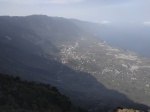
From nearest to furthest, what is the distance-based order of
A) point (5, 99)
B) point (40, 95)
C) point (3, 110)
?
point (3, 110), point (5, 99), point (40, 95)

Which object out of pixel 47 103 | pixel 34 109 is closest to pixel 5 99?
pixel 34 109

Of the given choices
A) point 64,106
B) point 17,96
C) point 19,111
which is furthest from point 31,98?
point 19,111

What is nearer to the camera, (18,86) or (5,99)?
(5,99)

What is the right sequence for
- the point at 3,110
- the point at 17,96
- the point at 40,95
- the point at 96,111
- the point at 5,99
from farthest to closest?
the point at 96,111 < the point at 40,95 < the point at 17,96 < the point at 5,99 < the point at 3,110

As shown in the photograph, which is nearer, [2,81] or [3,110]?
[3,110]

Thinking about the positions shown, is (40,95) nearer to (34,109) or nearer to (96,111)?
(34,109)

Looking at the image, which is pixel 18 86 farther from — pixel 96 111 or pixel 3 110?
pixel 96 111

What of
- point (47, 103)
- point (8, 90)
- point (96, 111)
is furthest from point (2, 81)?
point (96, 111)

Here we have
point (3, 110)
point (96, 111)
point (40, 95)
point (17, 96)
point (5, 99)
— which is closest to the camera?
point (3, 110)
